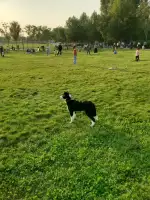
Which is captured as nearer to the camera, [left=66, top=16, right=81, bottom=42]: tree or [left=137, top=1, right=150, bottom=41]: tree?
[left=137, top=1, right=150, bottom=41]: tree

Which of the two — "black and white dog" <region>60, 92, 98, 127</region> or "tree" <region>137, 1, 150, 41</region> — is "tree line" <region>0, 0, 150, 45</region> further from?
"black and white dog" <region>60, 92, 98, 127</region>

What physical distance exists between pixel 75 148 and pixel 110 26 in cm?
7131

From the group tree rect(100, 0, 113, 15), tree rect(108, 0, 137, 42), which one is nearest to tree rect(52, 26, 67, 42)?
tree rect(100, 0, 113, 15)

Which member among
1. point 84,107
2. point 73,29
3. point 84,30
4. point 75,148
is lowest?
point 75,148

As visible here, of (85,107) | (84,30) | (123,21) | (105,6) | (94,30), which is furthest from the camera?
(105,6)

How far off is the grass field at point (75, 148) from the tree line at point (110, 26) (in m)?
63.3

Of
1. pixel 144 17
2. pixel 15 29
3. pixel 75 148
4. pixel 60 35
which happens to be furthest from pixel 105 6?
pixel 75 148

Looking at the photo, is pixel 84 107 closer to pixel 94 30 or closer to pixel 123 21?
pixel 123 21

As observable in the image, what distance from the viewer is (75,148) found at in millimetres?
7684

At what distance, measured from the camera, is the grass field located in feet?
19.2

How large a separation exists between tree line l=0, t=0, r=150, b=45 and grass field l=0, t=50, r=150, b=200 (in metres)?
63.3

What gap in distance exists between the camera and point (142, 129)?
29.1 feet

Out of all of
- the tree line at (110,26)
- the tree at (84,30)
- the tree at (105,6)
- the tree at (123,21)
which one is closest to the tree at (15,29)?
the tree line at (110,26)

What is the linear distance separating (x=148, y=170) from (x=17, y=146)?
413 cm
